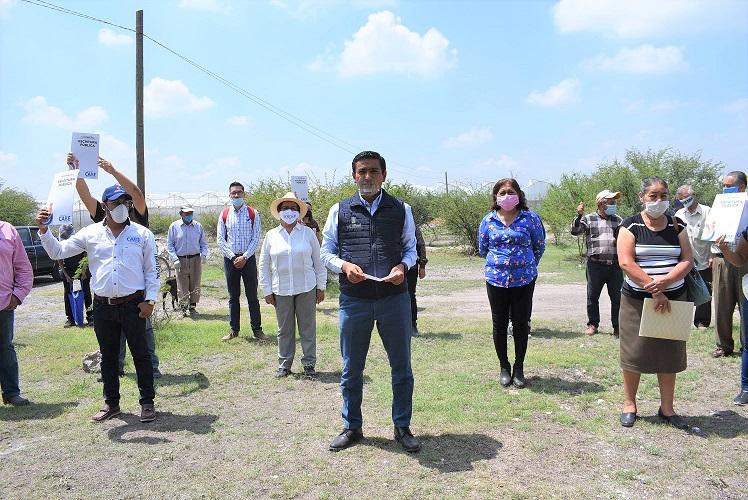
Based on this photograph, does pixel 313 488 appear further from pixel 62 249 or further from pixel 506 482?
pixel 62 249

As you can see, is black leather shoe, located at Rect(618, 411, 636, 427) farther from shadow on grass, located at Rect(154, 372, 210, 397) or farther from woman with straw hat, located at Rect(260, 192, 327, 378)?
shadow on grass, located at Rect(154, 372, 210, 397)

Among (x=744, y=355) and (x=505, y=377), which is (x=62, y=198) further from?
(x=744, y=355)

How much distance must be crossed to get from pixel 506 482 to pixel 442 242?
1086 inches

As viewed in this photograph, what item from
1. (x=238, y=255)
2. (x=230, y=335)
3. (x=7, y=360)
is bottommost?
(x=230, y=335)

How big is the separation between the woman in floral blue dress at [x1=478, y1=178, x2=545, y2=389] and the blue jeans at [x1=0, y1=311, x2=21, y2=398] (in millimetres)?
4787

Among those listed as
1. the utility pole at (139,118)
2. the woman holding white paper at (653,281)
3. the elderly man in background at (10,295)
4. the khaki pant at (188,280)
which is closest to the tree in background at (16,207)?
the utility pole at (139,118)

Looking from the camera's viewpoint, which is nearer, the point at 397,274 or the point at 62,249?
the point at 397,274

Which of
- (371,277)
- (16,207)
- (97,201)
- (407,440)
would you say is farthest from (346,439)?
(16,207)

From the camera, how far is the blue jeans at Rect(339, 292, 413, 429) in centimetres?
411

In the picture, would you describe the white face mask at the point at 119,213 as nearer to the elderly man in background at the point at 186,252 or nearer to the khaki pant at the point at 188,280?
the elderly man in background at the point at 186,252

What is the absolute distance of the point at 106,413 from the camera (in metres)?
5.02

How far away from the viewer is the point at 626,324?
459 centimetres

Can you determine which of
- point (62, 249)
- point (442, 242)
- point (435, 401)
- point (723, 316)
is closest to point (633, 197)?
point (442, 242)

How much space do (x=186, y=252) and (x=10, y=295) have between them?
494 cm
